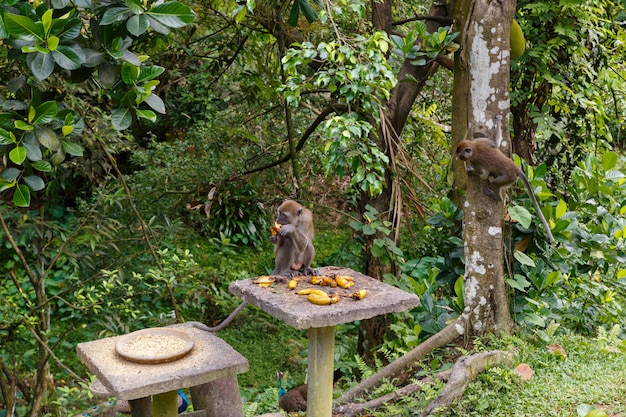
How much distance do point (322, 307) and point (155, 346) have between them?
0.95 meters

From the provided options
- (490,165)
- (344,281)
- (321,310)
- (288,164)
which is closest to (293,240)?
(344,281)

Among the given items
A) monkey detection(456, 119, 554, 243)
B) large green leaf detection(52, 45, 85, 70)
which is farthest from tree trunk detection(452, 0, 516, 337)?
large green leaf detection(52, 45, 85, 70)

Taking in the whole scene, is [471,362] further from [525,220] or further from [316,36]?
[316,36]

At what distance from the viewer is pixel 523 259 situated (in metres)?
4.45

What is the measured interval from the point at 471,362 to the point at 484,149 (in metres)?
1.35

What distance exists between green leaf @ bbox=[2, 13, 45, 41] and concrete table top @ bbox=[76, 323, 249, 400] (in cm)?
154

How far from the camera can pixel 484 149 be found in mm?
4094

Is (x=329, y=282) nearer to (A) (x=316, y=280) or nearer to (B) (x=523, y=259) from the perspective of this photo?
(A) (x=316, y=280)

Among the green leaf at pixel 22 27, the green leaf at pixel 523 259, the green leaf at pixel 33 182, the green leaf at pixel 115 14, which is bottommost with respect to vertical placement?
the green leaf at pixel 523 259

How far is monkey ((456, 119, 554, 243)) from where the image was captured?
4039mm

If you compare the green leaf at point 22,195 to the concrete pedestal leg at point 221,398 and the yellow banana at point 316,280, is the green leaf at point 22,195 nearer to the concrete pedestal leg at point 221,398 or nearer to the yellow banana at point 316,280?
the yellow banana at point 316,280

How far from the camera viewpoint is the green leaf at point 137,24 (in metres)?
2.42

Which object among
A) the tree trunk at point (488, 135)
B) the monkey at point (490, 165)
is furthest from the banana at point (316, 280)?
the monkey at point (490, 165)

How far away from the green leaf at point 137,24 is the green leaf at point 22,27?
0.31 m
